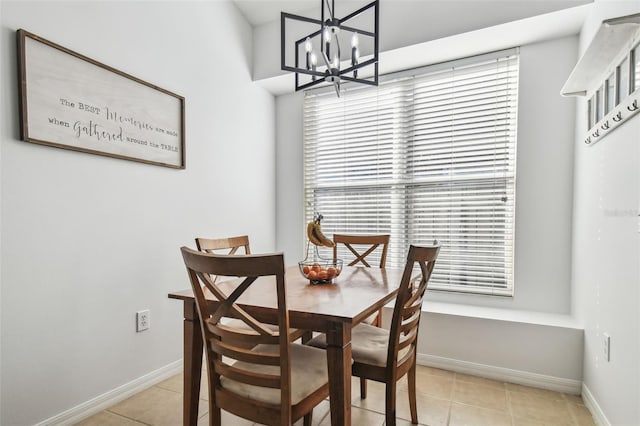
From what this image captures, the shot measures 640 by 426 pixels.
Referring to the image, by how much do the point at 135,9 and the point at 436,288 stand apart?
293 cm

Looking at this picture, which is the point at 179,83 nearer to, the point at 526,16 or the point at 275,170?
the point at 275,170

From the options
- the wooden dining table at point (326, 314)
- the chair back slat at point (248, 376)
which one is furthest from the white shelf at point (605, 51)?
the chair back slat at point (248, 376)

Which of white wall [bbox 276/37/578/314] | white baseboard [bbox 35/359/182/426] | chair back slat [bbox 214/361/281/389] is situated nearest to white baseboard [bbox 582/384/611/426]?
white wall [bbox 276/37/578/314]

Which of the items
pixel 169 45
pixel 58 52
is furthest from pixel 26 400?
pixel 169 45

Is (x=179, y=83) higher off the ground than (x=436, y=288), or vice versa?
(x=179, y=83)

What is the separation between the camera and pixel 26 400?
62.4 inches

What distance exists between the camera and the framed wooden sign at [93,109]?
1598 mm

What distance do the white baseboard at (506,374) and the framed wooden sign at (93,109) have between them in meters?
2.35

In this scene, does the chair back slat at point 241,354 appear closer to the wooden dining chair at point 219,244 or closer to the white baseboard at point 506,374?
the wooden dining chair at point 219,244

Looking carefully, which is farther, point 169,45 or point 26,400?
point 169,45

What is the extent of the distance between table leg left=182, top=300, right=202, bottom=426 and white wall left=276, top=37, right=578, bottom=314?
2.19 meters

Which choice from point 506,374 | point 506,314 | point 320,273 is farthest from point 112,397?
point 506,314

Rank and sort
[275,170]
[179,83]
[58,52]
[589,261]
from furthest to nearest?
[275,170], [179,83], [589,261], [58,52]

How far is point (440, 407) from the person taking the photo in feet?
6.43
